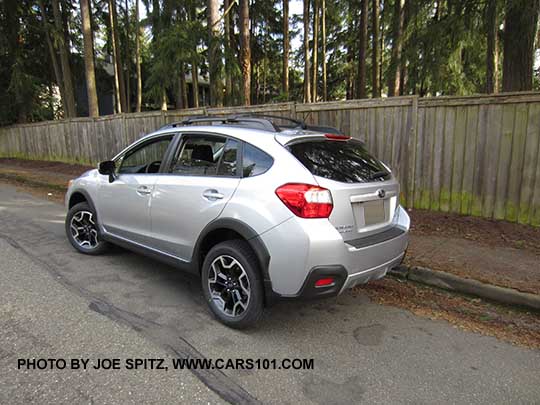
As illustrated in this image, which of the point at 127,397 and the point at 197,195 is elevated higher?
the point at 197,195

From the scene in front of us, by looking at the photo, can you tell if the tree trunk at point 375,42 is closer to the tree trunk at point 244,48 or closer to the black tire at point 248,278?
the tree trunk at point 244,48

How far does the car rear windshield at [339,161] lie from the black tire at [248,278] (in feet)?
2.83

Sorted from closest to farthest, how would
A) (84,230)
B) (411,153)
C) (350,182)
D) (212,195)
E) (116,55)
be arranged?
(350,182), (212,195), (84,230), (411,153), (116,55)

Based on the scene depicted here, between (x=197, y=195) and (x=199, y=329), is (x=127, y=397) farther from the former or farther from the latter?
(x=197, y=195)

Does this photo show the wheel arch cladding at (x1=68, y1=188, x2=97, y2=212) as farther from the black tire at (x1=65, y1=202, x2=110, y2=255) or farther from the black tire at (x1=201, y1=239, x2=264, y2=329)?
the black tire at (x1=201, y1=239, x2=264, y2=329)

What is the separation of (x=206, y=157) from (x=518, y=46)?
5476 mm

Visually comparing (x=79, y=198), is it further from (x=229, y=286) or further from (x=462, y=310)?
(x=462, y=310)

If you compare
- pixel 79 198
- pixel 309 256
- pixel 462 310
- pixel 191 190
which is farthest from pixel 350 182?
pixel 79 198

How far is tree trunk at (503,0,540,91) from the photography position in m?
5.16

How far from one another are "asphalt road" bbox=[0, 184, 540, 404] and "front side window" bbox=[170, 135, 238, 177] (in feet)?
4.25

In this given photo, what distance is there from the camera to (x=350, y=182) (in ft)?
9.70

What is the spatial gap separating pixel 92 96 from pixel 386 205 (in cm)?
1366

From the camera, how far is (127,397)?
7.54 ft

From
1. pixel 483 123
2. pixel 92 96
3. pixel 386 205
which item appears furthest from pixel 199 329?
pixel 92 96
